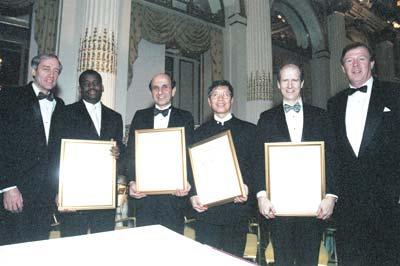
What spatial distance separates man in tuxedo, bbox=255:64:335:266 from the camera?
6.42 ft

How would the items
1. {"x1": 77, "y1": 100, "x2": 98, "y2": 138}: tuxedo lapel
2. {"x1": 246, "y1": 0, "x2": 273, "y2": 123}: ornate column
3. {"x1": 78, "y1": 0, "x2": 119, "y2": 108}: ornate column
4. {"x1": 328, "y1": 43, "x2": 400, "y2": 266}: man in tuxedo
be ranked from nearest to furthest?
{"x1": 328, "y1": 43, "x2": 400, "y2": 266}: man in tuxedo → {"x1": 77, "y1": 100, "x2": 98, "y2": 138}: tuxedo lapel → {"x1": 78, "y1": 0, "x2": 119, "y2": 108}: ornate column → {"x1": 246, "y1": 0, "x2": 273, "y2": 123}: ornate column

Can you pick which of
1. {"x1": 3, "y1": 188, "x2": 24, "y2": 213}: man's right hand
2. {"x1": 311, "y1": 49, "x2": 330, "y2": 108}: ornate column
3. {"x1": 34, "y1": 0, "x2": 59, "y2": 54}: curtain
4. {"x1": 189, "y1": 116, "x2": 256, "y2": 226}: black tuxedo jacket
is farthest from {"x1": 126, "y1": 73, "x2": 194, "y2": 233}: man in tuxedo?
{"x1": 311, "y1": 49, "x2": 330, "y2": 108}: ornate column

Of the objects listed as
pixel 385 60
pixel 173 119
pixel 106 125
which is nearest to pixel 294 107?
pixel 173 119

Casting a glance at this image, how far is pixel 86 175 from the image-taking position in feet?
7.60

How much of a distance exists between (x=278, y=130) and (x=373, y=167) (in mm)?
681

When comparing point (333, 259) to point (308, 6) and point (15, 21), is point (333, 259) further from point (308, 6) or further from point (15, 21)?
point (308, 6)

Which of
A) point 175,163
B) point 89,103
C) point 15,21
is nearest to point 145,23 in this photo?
point 15,21

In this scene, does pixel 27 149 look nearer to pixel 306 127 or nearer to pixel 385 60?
pixel 306 127

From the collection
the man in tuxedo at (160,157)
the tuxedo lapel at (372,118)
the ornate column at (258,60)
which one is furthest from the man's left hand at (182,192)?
the ornate column at (258,60)

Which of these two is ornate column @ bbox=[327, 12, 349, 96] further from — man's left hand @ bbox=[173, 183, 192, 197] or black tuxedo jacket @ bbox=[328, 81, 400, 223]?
man's left hand @ bbox=[173, 183, 192, 197]

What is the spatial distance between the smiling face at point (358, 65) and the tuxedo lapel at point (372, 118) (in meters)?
0.16

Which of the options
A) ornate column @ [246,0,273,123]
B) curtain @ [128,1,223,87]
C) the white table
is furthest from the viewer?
ornate column @ [246,0,273,123]

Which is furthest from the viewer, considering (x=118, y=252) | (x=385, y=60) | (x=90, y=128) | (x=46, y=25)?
(x=385, y=60)

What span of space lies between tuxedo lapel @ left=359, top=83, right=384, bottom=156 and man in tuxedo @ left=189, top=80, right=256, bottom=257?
786mm
